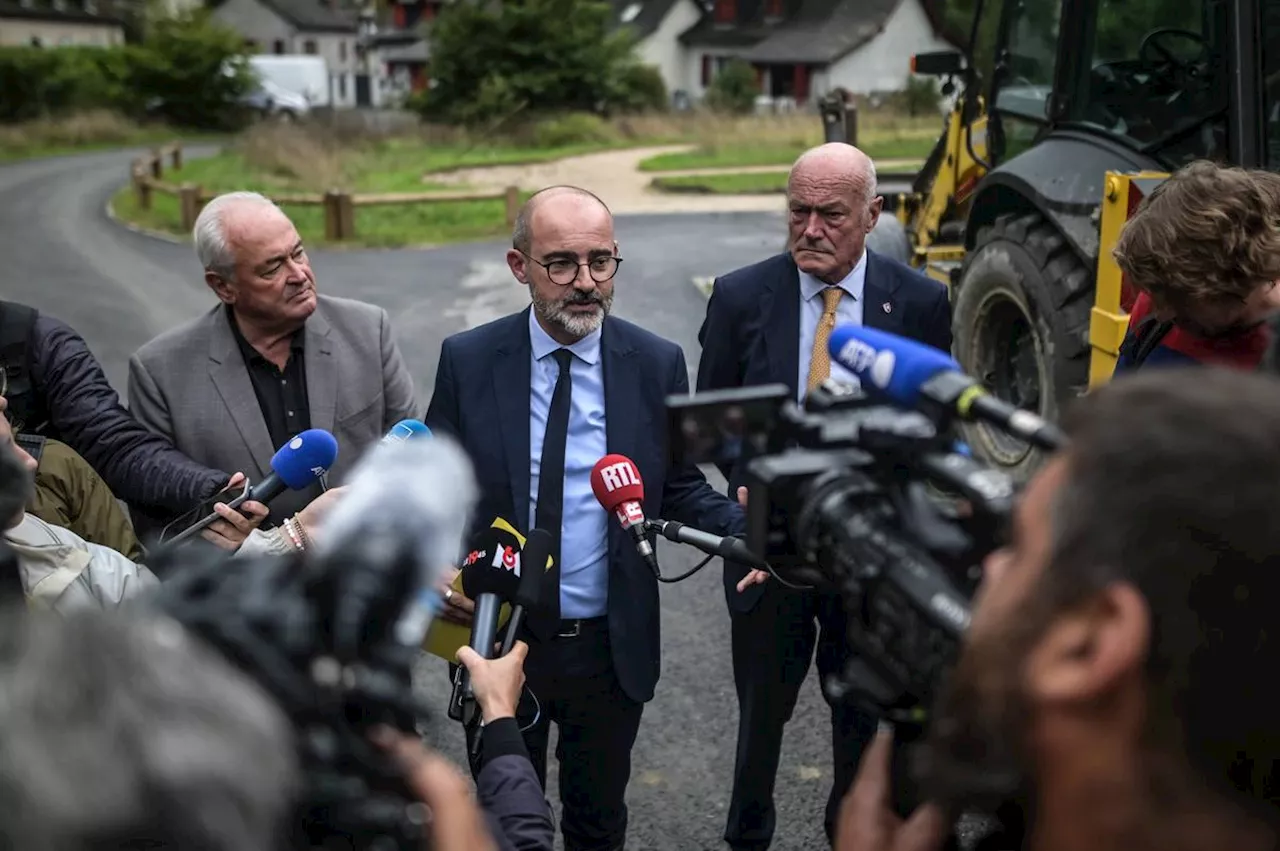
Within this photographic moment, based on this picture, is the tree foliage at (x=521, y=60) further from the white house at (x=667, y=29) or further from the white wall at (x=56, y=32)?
the white wall at (x=56, y=32)

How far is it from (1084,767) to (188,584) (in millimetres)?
862

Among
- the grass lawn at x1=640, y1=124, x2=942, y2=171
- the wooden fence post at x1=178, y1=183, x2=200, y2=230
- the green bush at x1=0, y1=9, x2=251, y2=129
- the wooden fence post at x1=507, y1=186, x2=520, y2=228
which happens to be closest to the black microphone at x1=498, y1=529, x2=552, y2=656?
the wooden fence post at x1=507, y1=186, x2=520, y2=228

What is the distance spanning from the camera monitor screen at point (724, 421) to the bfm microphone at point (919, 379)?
0.35 feet

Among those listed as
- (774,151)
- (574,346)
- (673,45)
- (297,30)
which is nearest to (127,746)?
(574,346)

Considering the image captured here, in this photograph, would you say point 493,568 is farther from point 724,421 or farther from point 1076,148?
point 1076,148

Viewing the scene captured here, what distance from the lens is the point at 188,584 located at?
1249 millimetres

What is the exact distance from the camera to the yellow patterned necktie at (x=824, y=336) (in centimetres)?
373

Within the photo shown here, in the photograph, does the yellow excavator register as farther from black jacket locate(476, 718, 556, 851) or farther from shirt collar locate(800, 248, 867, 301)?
black jacket locate(476, 718, 556, 851)

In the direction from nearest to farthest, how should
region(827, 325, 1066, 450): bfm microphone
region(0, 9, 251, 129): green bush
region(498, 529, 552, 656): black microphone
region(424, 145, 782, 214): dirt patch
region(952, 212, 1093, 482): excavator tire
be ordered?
region(827, 325, 1066, 450): bfm microphone < region(498, 529, 552, 656): black microphone < region(952, 212, 1093, 482): excavator tire < region(424, 145, 782, 214): dirt patch < region(0, 9, 251, 129): green bush

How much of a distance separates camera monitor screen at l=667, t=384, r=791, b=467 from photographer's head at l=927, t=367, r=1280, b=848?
0.52 meters

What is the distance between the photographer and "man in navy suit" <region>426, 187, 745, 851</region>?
3.29 meters

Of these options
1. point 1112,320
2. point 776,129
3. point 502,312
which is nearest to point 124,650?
point 1112,320

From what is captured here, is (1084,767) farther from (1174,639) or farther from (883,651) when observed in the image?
(883,651)

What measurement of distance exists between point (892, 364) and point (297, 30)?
270 ft
